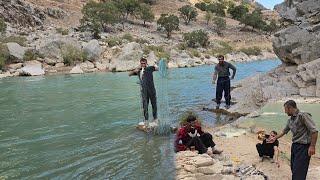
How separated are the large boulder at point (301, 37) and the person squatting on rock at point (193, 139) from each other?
1076cm

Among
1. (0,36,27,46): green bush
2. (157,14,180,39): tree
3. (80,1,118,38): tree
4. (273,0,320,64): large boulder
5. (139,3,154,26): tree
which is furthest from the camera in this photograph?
(139,3,154,26): tree

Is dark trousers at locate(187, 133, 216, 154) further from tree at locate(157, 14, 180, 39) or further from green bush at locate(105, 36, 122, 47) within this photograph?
tree at locate(157, 14, 180, 39)

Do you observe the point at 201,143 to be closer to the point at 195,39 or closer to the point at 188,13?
the point at 195,39

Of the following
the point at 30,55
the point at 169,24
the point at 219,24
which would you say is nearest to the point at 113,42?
the point at 30,55

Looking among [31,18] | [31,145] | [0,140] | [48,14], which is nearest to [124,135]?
[31,145]

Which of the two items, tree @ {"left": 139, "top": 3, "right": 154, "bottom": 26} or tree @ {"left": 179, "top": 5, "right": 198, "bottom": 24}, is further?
tree @ {"left": 179, "top": 5, "right": 198, "bottom": 24}

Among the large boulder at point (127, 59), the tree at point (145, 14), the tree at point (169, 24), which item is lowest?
the large boulder at point (127, 59)

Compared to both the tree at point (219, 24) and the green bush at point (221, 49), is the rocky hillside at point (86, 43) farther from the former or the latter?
the tree at point (219, 24)

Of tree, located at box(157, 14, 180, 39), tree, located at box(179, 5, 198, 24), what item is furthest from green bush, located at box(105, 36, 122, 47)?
tree, located at box(179, 5, 198, 24)

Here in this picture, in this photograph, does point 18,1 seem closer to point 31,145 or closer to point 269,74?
point 269,74

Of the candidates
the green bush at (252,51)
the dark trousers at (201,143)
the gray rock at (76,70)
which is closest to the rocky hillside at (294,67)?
the dark trousers at (201,143)

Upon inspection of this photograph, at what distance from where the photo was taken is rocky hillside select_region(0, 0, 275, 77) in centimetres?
4734

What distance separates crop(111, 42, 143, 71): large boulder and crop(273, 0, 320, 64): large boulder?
957 inches

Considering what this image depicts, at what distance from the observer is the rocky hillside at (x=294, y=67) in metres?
17.5
